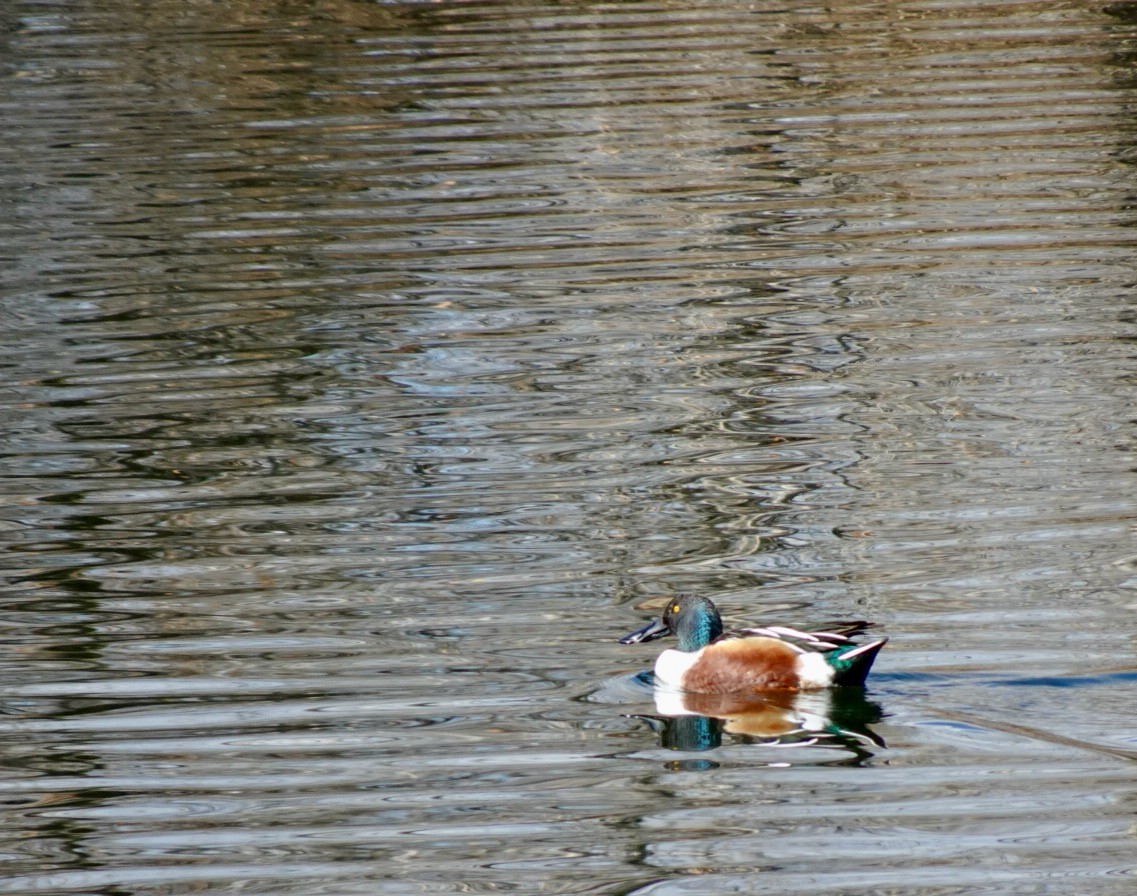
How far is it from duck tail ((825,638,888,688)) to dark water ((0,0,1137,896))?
9 cm

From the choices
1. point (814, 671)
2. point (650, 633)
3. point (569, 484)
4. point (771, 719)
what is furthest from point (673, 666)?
point (569, 484)

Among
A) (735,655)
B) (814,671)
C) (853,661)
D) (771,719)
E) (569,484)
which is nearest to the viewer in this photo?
(853,661)

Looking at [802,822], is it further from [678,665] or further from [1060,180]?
[1060,180]

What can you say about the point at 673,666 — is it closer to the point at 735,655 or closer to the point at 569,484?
the point at 735,655

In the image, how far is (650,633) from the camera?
6.84m

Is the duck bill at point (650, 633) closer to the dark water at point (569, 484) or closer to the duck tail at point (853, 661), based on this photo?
the dark water at point (569, 484)

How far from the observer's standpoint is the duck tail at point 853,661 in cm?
622

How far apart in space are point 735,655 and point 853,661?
1.69 ft

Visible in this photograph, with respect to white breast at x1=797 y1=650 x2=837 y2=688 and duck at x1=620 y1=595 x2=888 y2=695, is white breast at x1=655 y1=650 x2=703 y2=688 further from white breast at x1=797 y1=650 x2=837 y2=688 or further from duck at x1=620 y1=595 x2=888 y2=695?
white breast at x1=797 y1=650 x2=837 y2=688

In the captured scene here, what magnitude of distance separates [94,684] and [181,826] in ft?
3.92

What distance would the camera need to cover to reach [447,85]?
756 inches

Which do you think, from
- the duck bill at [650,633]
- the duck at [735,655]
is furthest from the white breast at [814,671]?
the duck bill at [650,633]

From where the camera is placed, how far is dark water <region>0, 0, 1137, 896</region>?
18.7ft

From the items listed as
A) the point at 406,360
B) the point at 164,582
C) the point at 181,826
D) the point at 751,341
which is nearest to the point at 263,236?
the point at 406,360
